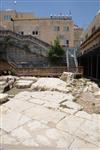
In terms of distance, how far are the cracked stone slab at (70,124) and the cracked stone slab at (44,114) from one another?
217 mm

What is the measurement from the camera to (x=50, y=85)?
11.4m

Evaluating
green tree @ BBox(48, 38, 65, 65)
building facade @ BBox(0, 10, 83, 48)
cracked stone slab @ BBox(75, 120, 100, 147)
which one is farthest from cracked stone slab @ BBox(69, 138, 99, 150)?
building facade @ BBox(0, 10, 83, 48)

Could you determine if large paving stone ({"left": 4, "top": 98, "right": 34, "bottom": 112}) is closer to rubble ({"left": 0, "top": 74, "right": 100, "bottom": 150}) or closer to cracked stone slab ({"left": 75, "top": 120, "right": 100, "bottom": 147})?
rubble ({"left": 0, "top": 74, "right": 100, "bottom": 150})

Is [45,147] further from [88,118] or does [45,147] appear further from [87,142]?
[88,118]

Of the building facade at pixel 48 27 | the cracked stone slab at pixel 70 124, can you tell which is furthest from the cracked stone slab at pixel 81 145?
the building facade at pixel 48 27

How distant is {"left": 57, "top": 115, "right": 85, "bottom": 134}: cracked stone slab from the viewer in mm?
5567

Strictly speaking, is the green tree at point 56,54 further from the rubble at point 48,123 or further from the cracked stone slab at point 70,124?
the cracked stone slab at point 70,124

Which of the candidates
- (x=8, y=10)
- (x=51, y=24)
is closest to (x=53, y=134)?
(x=51, y=24)

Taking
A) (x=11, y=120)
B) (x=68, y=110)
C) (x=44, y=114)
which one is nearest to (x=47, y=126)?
(x=44, y=114)

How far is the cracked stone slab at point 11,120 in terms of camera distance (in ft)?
18.1

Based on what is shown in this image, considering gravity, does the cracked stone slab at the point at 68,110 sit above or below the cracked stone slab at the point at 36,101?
below

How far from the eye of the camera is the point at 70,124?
589 centimetres

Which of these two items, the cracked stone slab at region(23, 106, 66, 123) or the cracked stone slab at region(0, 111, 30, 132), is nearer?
the cracked stone slab at region(0, 111, 30, 132)

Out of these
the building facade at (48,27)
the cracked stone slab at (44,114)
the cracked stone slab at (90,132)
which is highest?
the building facade at (48,27)
